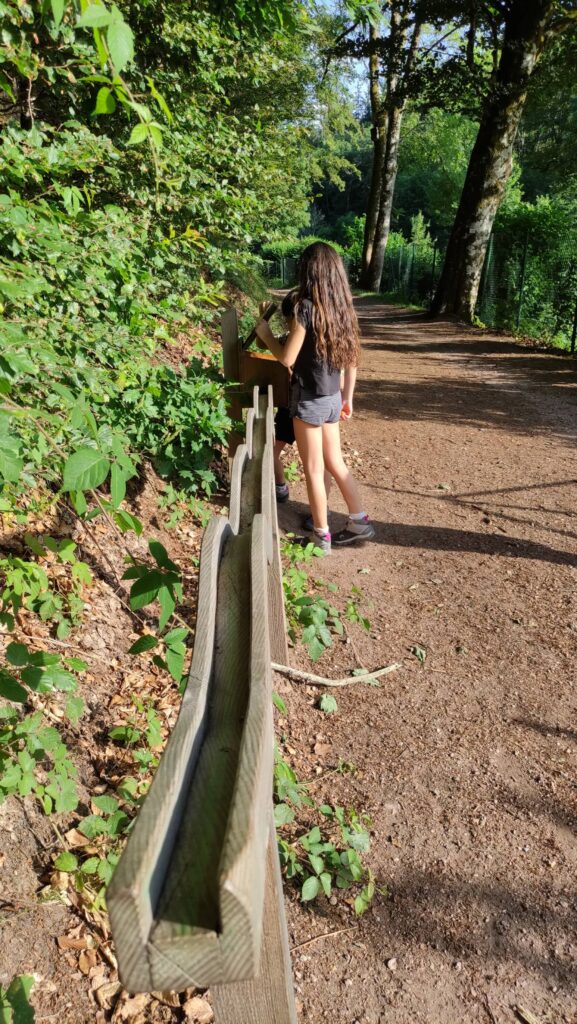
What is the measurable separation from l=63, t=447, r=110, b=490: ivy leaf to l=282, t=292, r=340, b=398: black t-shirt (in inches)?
106

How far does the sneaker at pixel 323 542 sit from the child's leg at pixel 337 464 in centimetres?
32

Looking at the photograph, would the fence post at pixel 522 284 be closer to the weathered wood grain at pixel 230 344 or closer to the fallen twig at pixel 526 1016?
the weathered wood grain at pixel 230 344

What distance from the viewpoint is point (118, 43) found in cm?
112

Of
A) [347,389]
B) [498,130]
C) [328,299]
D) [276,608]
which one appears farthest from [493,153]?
[276,608]

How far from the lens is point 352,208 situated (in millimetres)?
74000

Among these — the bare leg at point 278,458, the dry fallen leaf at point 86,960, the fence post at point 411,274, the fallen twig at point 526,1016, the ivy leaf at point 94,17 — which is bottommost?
the fallen twig at point 526,1016

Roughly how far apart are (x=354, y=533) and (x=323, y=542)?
1.25ft

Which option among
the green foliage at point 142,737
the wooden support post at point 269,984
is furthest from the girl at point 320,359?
the wooden support post at point 269,984

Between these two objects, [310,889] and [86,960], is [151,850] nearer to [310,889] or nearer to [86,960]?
[86,960]

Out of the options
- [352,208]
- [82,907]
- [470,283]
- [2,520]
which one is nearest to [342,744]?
[82,907]

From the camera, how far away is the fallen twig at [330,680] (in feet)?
10.4

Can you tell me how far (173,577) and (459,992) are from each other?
1579 mm

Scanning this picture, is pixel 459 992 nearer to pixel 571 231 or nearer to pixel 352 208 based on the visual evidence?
pixel 571 231

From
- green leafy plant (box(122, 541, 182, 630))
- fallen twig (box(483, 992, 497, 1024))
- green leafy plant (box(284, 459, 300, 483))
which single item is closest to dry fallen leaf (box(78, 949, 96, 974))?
green leafy plant (box(122, 541, 182, 630))
